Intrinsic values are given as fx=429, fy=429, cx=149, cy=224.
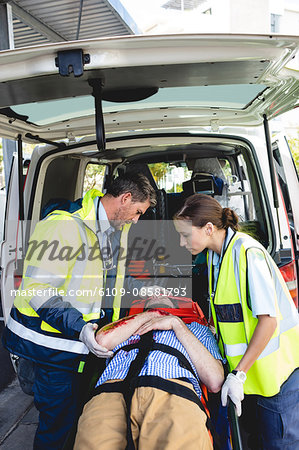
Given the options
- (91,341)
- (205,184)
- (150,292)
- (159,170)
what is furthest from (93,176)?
(91,341)

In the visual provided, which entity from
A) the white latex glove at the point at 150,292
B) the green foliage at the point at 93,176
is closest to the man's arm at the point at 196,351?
the white latex glove at the point at 150,292

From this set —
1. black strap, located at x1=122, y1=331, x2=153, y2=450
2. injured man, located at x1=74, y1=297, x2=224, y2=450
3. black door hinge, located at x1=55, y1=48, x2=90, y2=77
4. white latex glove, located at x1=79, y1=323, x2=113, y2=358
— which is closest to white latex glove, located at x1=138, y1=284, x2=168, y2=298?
injured man, located at x1=74, y1=297, x2=224, y2=450

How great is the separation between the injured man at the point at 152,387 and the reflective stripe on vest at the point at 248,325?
195 mm

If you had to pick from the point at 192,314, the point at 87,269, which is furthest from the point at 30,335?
the point at 192,314

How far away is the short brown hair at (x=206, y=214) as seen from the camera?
2229 millimetres

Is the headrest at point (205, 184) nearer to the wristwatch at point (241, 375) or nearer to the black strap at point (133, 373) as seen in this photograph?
the black strap at point (133, 373)

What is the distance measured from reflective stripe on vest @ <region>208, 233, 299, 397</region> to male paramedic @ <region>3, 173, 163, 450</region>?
63 cm

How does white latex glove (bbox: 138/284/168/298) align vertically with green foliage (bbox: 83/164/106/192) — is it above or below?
below

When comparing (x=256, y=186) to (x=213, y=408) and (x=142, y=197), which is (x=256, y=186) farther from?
(x=213, y=408)

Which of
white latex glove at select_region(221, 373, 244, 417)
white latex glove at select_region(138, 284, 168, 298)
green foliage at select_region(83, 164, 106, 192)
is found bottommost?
white latex glove at select_region(221, 373, 244, 417)

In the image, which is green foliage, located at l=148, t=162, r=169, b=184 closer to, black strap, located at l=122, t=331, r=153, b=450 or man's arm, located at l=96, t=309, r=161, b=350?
man's arm, located at l=96, t=309, r=161, b=350

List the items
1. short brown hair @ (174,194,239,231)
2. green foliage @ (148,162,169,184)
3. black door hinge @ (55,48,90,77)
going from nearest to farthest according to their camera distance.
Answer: black door hinge @ (55,48,90,77) < short brown hair @ (174,194,239,231) < green foliage @ (148,162,169,184)

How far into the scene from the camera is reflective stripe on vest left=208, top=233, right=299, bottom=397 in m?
1.97

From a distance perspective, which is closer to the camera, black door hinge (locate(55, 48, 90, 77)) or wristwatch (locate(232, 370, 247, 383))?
black door hinge (locate(55, 48, 90, 77))
